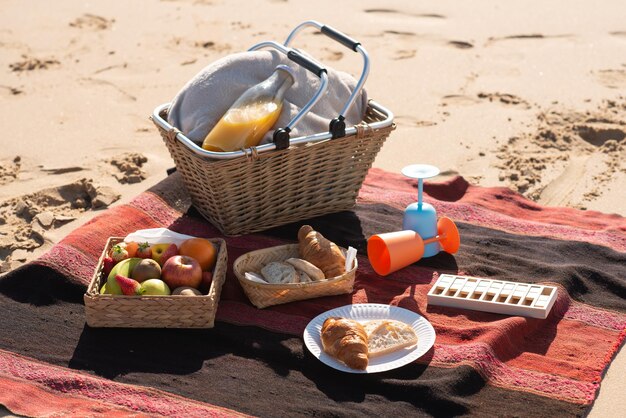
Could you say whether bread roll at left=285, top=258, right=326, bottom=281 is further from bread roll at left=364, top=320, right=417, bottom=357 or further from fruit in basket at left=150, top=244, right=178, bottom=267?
fruit in basket at left=150, top=244, right=178, bottom=267

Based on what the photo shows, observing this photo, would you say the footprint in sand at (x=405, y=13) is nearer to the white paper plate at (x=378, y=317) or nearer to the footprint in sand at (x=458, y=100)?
the footprint in sand at (x=458, y=100)

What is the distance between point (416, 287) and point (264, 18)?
3407mm

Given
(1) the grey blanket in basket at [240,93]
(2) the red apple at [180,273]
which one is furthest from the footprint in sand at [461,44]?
(2) the red apple at [180,273]

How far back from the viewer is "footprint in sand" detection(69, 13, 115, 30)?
6.22m

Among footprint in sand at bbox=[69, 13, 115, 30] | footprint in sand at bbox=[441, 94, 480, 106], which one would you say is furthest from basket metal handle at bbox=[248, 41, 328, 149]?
footprint in sand at bbox=[69, 13, 115, 30]

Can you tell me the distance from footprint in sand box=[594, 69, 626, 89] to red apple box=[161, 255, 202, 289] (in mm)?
2963

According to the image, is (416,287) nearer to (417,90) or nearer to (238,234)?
(238,234)

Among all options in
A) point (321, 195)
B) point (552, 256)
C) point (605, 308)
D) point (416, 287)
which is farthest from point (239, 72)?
point (605, 308)

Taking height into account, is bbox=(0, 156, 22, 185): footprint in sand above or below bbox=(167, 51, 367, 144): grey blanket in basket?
below

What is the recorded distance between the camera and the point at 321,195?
12.1 feet

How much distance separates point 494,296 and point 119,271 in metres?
1.21

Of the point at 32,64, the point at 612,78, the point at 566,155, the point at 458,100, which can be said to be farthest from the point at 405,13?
the point at 32,64

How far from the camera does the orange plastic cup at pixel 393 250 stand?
3.32 m

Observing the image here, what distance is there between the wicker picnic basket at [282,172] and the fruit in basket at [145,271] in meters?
0.42
